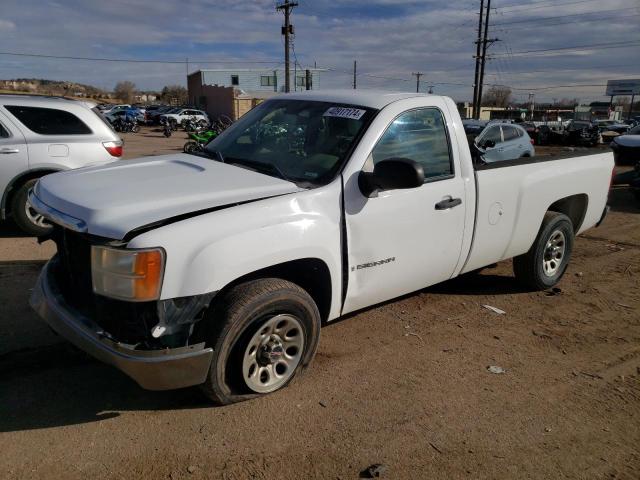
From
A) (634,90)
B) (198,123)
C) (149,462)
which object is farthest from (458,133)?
(634,90)

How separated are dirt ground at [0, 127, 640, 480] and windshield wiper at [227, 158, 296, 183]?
1413 millimetres

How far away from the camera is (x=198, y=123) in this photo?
3928 centimetres

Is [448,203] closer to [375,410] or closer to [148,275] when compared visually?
[375,410]

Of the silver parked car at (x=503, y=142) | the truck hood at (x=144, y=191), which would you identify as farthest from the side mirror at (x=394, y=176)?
the silver parked car at (x=503, y=142)

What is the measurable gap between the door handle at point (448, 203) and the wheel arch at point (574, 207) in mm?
2013

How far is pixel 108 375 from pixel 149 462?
3.30 feet

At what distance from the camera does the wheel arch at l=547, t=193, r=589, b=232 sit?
5.51 meters

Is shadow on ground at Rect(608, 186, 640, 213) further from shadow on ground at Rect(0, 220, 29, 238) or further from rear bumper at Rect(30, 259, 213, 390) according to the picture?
shadow on ground at Rect(0, 220, 29, 238)

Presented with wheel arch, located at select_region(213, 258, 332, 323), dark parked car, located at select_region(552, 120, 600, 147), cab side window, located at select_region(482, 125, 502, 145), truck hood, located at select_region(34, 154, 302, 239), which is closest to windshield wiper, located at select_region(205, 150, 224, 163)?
truck hood, located at select_region(34, 154, 302, 239)

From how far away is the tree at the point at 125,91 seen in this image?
10631cm

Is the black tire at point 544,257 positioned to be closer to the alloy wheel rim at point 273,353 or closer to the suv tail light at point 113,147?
the alloy wheel rim at point 273,353

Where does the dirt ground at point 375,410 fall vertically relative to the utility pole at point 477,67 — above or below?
below

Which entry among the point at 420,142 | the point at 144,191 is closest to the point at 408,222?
the point at 420,142

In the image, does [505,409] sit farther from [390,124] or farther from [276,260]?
[390,124]
